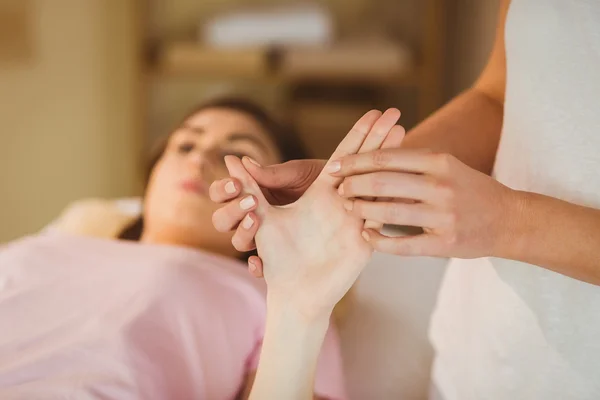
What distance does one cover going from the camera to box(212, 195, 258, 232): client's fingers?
0.74 m

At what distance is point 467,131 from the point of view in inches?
35.1

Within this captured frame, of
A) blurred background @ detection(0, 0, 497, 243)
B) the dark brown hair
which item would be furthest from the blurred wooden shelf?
the dark brown hair

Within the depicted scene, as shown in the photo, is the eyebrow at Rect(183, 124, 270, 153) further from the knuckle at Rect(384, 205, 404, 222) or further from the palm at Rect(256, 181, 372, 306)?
the knuckle at Rect(384, 205, 404, 222)

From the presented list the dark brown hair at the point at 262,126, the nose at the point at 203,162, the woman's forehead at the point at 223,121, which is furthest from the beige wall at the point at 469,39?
the nose at the point at 203,162

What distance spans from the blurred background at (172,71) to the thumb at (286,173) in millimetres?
1474

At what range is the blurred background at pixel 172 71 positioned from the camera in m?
2.26

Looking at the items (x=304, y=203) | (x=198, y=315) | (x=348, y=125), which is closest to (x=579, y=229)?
(x=304, y=203)

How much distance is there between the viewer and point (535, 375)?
0.78 metres

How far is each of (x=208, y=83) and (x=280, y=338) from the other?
78.4 inches

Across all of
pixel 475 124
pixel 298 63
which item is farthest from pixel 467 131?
pixel 298 63

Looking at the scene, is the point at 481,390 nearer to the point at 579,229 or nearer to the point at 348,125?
the point at 579,229

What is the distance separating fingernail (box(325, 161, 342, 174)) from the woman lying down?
0.10m

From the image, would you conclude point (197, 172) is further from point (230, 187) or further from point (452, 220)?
point (452, 220)

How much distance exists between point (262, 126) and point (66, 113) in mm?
1477
